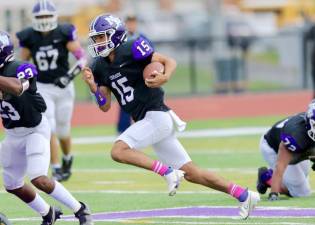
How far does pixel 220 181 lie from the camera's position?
29.6ft

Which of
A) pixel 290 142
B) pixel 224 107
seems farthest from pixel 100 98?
pixel 224 107

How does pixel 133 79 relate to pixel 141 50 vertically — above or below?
below

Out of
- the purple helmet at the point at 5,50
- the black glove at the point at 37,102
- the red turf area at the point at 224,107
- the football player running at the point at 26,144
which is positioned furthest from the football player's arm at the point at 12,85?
the red turf area at the point at 224,107

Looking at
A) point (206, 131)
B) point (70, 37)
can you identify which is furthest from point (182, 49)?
point (70, 37)

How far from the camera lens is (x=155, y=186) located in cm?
1193

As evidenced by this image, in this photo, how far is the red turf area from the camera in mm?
21281

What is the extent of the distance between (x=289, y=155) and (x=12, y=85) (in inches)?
111

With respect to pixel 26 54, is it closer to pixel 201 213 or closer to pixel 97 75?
pixel 97 75

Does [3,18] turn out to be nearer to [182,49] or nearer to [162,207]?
[182,49]

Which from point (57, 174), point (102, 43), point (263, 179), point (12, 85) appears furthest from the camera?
point (57, 174)

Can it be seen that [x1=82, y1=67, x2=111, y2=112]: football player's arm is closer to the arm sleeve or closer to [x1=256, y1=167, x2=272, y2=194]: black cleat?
the arm sleeve

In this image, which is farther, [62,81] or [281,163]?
[62,81]

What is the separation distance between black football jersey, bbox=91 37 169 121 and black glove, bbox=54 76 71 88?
350cm

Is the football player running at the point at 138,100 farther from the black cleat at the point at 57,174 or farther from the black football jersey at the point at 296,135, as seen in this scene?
the black cleat at the point at 57,174
